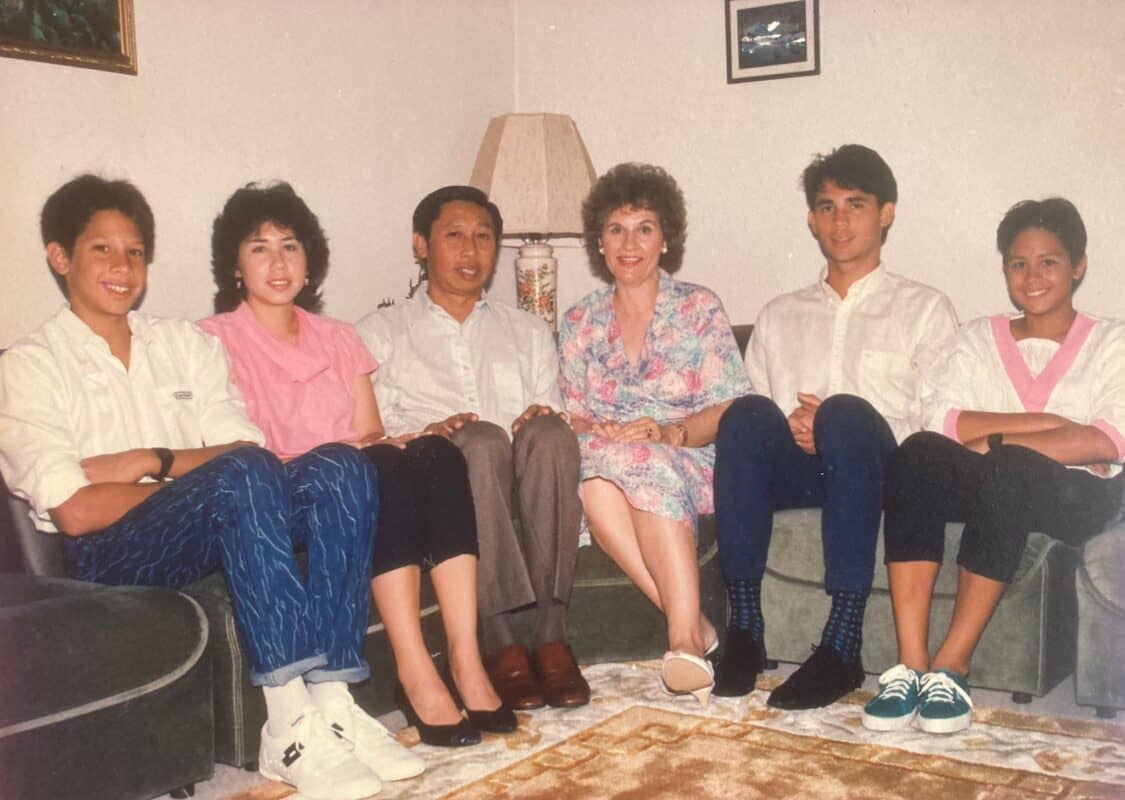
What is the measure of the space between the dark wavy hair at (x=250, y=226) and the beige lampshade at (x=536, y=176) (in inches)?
39.1

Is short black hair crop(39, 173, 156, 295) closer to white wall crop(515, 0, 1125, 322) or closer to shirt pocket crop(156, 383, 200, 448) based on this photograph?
shirt pocket crop(156, 383, 200, 448)

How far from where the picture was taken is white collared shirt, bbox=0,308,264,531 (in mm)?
2125

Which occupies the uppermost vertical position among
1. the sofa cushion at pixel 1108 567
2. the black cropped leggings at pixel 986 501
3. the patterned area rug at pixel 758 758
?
the black cropped leggings at pixel 986 501

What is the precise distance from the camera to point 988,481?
2379 mm

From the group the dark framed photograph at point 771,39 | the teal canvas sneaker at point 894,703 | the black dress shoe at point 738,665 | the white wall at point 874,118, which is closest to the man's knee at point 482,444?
the black dress shoe at point 738,665

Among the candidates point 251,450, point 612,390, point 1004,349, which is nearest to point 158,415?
point 251,450

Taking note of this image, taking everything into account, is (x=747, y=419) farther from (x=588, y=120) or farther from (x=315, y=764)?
(x=588, y=120)

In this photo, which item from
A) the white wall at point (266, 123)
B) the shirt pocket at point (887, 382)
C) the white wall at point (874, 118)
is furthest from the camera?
the white wall at point (874, 118)

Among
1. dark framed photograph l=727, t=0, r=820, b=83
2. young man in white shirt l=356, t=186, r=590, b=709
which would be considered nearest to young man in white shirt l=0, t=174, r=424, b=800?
young man in white shirt l=356, t=186, r=590, b=709

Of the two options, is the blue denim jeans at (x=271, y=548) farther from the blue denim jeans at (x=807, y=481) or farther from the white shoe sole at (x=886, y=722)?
the white shoe sole at (x=886, y=722)

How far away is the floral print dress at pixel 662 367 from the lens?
9.42 feet

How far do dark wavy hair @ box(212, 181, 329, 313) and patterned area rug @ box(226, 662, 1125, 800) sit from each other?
3.40ft

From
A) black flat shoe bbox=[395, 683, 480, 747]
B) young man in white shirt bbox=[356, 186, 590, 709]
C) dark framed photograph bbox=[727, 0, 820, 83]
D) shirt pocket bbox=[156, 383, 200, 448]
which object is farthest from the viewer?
dark framed photograph bbox=[727, 0, 820, 83]

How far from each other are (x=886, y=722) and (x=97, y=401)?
62.7 inches
